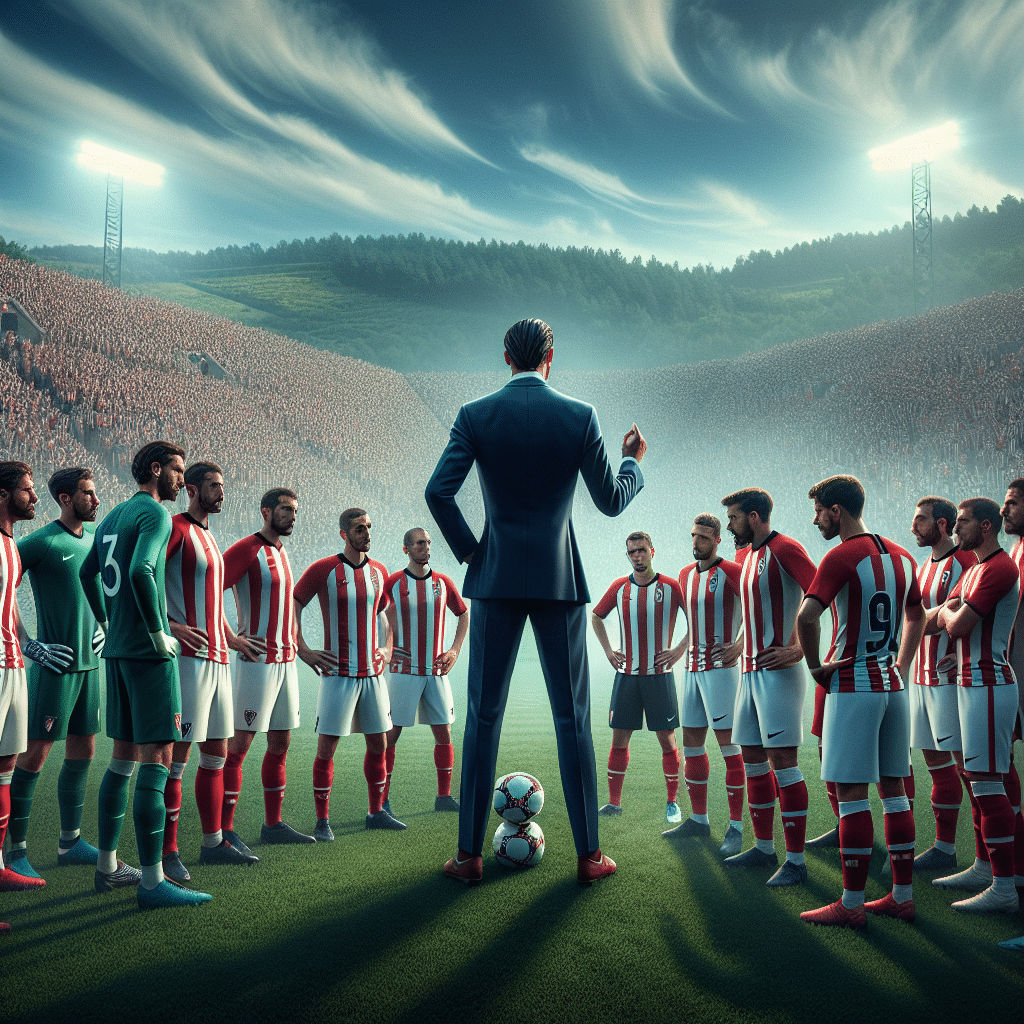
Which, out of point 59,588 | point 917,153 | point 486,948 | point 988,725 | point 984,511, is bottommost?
point 486,948

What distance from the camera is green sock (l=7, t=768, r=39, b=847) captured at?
3535mm

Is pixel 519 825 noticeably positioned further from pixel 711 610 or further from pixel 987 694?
pixel 987 694

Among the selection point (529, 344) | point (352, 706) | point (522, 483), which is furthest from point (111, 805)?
point (529, 344)

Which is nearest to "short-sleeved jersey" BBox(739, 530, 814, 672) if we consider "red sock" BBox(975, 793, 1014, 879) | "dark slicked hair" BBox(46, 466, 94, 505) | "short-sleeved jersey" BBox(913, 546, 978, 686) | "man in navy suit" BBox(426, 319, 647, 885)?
"short-sleeved jersey" BBox(913, 546, 978, 686)

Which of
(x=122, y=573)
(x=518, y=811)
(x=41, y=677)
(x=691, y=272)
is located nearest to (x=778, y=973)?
(x=518, y=811)

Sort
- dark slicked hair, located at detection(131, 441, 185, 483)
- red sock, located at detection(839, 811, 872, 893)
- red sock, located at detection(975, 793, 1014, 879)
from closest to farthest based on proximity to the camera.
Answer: red sock, located at detection(839, 811, 872, 893), red sock, located at detection(975, 793, 1014, 879), dark slicked hair, located at detection(131, 441, 185, 483)

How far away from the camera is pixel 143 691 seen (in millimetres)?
3000

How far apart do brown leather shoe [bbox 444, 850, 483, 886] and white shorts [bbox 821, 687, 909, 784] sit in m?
1.48

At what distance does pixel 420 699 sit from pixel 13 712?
2.41m

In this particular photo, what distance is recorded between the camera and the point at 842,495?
3074 mm

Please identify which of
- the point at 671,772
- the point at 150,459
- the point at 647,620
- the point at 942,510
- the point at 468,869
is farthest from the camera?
the point at 647,620

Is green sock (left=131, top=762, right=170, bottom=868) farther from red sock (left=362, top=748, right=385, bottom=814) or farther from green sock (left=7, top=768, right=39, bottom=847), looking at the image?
red sock (left=362, top=748, right=385, bottom=814)

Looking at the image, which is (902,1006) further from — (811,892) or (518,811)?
(518,811)

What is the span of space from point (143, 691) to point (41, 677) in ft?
3.74
